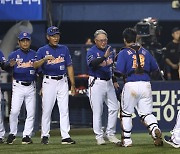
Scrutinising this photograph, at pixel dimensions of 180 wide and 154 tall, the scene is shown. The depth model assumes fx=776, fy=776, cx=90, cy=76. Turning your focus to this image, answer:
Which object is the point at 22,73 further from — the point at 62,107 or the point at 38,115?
the point at 38,115

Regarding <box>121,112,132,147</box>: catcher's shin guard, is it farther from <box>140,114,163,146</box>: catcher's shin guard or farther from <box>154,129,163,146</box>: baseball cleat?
<box>154,129,163,146</box>: baseball cleat

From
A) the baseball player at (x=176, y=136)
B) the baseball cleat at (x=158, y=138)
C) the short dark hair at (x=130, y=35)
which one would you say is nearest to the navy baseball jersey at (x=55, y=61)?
the short dark hair at (x=130, y=35)

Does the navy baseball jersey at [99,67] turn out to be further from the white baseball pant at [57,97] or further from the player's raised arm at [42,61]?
the player's raised arm at [42,61]

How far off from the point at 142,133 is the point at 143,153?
16.9 feet

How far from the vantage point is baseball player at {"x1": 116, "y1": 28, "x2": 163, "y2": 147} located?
493 inches

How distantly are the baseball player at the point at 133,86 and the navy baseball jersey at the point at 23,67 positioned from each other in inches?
83.0

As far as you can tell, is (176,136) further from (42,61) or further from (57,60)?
(42,61)

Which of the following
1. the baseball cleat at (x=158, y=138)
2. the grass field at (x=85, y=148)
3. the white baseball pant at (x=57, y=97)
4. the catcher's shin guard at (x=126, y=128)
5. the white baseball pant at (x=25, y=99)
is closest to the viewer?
the grass field at (x=85, y=148)

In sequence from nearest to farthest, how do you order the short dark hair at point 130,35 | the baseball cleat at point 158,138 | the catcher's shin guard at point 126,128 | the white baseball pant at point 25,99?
1. the baseball cleat at point 158,138
2. the catcher's shin guard at point 126,128
3. the short dark hair at point 130,35
4. the white baseball pant at point 25,99

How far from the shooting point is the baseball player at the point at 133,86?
1252 cm

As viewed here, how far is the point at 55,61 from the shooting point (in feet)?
44.3

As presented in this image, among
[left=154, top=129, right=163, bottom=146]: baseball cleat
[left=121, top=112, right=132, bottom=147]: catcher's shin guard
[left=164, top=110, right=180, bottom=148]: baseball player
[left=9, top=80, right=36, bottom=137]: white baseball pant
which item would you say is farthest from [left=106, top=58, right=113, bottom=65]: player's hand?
[left=164, top=110, right=180, bottom=148]: baseball player

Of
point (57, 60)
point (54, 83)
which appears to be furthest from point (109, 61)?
point (54, 83)

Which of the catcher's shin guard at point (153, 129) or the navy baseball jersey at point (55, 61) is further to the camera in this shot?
the navy baseball jersey at point (55, 61)
